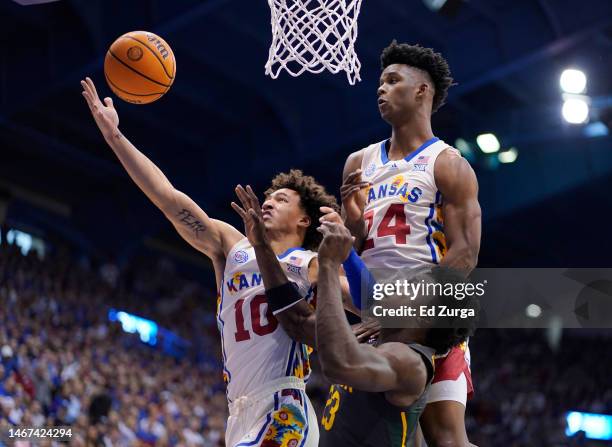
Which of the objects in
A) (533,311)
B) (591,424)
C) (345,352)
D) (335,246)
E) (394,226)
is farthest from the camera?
(533,311)

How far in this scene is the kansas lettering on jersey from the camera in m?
4.23

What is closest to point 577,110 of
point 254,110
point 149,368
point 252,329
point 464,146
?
point 464,146

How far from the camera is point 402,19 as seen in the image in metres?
15.8

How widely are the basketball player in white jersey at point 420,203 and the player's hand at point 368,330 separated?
0.33m

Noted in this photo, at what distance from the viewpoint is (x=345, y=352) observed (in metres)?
3.91

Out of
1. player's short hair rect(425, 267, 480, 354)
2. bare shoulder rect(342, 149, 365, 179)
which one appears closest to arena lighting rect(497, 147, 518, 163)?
bare shoulder rect(342, 149, 365, 179)

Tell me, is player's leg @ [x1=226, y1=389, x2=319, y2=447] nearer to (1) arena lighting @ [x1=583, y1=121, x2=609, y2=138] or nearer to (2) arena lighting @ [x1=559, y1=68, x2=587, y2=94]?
(2) arena lighting @ [x1=559, y1=68, x2=587, y2=94]

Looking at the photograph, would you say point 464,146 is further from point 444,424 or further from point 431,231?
point 444,424

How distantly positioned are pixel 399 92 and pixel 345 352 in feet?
6.62

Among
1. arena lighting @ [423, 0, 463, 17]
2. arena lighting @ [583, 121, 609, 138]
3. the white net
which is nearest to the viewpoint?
the white net

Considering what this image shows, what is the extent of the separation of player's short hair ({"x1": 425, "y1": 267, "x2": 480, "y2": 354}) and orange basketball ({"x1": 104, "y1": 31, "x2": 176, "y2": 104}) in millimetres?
2704

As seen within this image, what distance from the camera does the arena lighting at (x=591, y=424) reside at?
2011 cm

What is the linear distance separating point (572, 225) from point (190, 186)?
900cm

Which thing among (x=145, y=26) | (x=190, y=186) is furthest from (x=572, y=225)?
(x=145, y=26)
